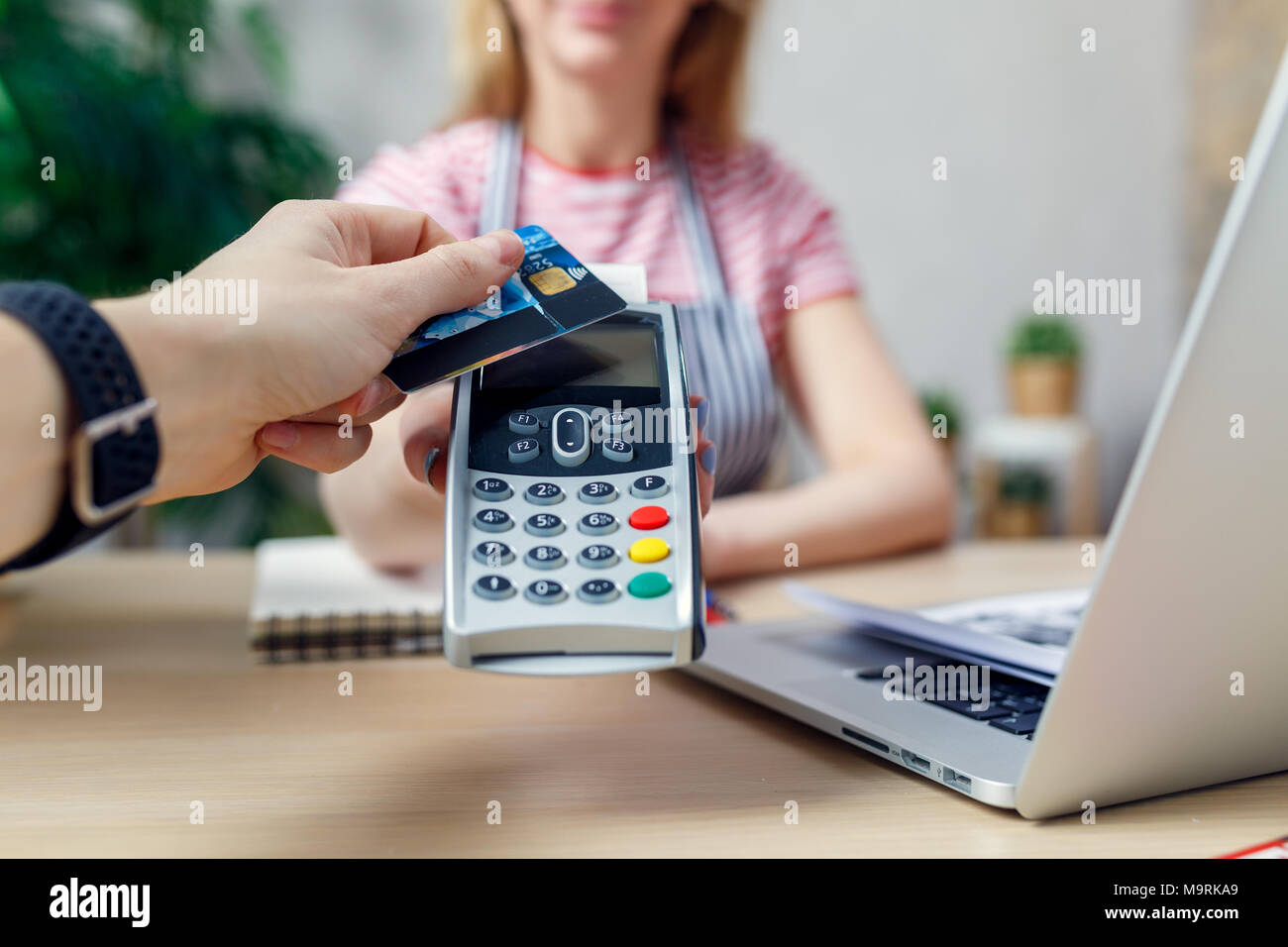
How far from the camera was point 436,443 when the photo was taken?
0.39 meters

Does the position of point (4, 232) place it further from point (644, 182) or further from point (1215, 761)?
point (1215, 761)

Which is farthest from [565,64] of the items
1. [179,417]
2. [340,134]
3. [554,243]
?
[340,134]

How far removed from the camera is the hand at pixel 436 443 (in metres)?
0.37

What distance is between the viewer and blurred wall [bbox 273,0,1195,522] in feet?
7.45

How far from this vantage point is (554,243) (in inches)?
15.6

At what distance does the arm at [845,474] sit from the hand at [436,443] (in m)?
0.29

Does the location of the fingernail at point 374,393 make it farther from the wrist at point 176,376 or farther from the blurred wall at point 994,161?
the blurred wall at point 994,161

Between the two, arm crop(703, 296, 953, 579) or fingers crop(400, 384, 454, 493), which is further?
arm crop(703, 296, 953, 579)

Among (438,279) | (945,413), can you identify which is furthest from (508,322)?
(945,413)

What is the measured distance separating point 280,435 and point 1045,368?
201cm

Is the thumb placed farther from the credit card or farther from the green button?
the green button

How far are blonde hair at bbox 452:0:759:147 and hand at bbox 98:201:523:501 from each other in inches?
23.9

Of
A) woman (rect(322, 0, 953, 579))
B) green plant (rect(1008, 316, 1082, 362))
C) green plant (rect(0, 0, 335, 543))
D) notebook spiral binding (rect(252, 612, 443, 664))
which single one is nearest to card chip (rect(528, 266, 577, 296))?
notebook spiral binding (rect(252, 612, 443, 664))
